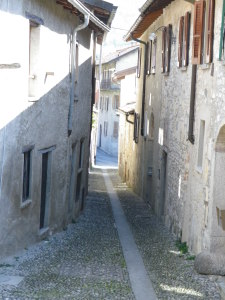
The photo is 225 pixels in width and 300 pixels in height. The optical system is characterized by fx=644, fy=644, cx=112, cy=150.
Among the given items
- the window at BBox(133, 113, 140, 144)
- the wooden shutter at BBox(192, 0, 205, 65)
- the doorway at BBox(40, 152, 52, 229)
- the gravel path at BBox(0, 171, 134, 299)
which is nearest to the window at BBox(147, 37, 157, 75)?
the window at BBox(133, 113, 140, 144)

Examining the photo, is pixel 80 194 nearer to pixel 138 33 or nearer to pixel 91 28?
pixel 91 28

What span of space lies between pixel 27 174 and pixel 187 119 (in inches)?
155

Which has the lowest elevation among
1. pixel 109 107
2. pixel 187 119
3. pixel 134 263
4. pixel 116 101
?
pixel 134 263

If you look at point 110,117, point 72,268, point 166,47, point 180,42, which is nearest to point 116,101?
point 110,117

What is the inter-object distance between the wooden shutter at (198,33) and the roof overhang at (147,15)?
16.1 ft

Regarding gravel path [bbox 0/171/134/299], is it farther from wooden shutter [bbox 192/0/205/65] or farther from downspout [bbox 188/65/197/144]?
wooden shutter [bbox 192/0/205/65]

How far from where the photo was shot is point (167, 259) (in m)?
12.6

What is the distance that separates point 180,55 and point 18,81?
555 cm

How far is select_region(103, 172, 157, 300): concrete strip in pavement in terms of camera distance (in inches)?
388

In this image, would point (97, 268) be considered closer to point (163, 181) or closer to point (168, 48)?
point (163, 181)

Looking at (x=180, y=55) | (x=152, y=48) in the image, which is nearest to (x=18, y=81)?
(x=180, y=55)

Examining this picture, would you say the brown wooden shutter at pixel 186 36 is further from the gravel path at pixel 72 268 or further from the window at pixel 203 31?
the gravel path at pixel 72 268

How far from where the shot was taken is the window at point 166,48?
18.1 m

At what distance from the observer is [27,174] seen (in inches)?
500
